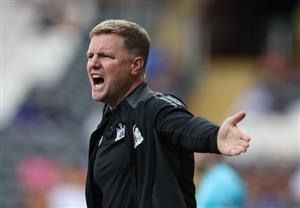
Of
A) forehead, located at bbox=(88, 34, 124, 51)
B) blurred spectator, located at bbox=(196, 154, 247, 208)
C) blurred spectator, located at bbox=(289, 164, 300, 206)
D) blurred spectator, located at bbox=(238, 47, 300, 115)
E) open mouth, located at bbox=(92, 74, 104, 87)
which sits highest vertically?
forehead, located at bbox=(88, 34, 124, 51)

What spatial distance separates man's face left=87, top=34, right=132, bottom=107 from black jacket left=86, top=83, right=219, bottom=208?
3.0 inches

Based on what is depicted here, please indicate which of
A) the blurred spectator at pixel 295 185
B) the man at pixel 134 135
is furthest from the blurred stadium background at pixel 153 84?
the man at pixel 134 135

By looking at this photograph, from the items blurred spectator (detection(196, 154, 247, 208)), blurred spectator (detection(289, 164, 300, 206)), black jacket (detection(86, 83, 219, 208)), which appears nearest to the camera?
black jacket (detection(86, 83, 219, 208))

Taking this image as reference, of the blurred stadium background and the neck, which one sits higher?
the neck

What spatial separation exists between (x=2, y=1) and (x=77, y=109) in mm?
2675

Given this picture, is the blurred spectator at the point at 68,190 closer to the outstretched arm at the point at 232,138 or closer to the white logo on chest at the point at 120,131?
the white logo on chest at the point at 120,131

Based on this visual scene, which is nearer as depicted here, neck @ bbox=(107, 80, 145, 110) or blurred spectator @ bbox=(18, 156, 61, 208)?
neck @ bbox=(107, 80, 145, 110)

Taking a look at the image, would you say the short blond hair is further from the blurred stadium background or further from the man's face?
the blurred stadium background

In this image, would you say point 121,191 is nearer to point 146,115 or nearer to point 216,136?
point 146,115

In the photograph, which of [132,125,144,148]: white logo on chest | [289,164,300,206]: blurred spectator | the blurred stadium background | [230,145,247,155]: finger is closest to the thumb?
[230,145,247,155]: finger

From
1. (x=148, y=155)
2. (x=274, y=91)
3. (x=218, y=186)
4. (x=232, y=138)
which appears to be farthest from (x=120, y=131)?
(x=274, y=91)

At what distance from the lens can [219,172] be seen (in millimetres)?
8445

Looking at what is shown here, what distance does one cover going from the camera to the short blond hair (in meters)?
4.95

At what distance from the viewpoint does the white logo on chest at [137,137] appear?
4781 millimetres
